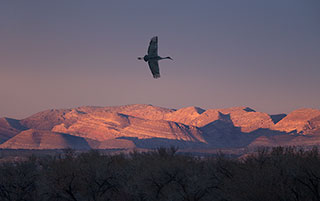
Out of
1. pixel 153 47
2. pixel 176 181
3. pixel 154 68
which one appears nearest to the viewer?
pixel 153 47

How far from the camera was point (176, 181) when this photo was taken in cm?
5294

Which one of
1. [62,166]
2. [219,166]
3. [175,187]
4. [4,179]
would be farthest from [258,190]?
[4,179]

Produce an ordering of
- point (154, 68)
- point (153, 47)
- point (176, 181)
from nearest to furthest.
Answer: point (153, 47), point (154, 68), point (176, 181)

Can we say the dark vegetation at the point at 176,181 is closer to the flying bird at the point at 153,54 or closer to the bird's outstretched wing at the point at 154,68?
the bird's outstretched wing at the point at 154,68

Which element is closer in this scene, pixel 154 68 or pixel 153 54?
pixel 153 54

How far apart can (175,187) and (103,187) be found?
10325 millimetres

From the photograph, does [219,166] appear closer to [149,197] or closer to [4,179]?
[149,197]

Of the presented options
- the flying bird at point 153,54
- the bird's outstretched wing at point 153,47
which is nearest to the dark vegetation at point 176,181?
the flying bird at point 153,54

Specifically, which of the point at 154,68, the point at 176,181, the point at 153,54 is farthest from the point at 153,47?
the point at 176,181

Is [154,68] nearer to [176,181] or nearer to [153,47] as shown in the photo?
[153,47]

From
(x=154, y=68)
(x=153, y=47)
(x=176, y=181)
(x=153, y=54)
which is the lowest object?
(x=176, y=181)

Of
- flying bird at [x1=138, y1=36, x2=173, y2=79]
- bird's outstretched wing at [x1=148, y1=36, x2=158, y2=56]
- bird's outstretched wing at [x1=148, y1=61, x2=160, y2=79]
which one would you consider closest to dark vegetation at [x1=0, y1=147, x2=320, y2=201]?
bird's outstretched wing at [x1=148, y1=61, x2=160, y2=79]

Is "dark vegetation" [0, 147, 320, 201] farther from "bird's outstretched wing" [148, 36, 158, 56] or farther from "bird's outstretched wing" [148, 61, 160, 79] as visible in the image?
"bird's outstretched wing" [148, 36, 158, 56]

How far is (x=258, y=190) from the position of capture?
41906 mm
